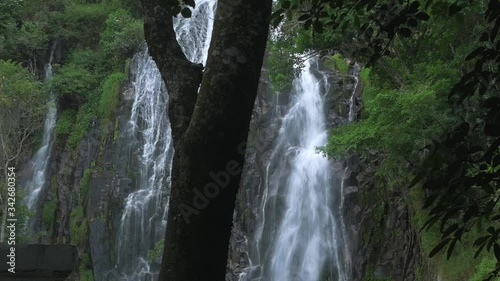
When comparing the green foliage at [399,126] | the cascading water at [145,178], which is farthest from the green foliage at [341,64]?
the green foliage at [399,126]

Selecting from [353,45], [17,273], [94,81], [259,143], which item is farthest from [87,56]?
[17,273]

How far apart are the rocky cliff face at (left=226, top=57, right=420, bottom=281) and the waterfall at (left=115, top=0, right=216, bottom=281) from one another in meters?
2.67

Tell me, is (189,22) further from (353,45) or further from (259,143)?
(353,45)

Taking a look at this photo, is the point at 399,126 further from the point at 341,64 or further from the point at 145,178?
the point at 145,178

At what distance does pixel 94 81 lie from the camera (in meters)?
27.5

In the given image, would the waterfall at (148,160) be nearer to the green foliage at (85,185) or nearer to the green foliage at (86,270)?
the green foliage at (86,270)

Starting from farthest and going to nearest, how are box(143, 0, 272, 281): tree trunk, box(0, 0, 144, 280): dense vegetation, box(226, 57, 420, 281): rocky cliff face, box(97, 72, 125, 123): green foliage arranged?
1. box(97, 72, 125, 123): green foliage
2. box(0, 0, 144, 280): dense vegetation
3. box(226, 57, 420, 281): rocky cliff face
4. box(143, 0, 272, 281): tree trunk

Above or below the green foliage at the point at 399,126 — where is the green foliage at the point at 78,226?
below

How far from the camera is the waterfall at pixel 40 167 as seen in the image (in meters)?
23.7

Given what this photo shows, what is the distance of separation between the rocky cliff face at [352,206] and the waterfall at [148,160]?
8.75 ft

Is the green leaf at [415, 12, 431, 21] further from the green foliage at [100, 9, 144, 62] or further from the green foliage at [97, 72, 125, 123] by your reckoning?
the green foliage at [100, 9, 144, 62]

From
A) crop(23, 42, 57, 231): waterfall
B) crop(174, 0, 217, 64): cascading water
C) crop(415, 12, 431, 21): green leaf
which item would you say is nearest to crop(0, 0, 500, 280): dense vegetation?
crop(415, 12, 431, 21): green leaf

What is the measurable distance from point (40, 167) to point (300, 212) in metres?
10.5

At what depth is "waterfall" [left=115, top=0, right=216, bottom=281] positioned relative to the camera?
20812mm
